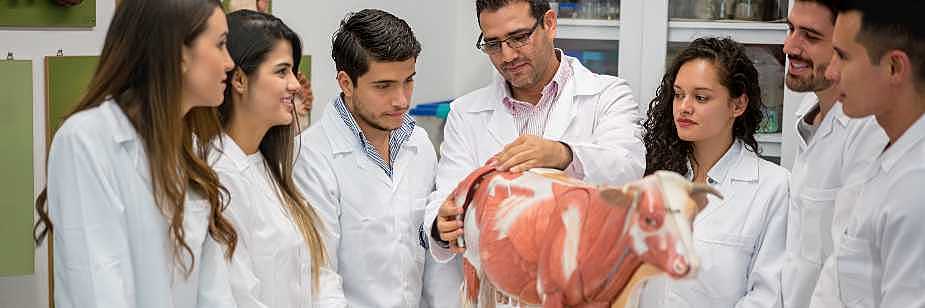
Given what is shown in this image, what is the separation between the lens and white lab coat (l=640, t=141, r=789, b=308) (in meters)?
2.16

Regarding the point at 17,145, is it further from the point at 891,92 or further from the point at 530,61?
the point at 891,92

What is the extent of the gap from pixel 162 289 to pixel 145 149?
212mm

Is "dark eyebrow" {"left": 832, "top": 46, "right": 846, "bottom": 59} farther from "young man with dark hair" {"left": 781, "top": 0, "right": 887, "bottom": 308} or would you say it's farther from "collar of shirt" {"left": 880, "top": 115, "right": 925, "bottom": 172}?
"young man with dark hair" {"left": 781, "top": 0, "right": 887, "bottom": 308}

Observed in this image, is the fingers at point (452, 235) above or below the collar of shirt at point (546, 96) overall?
below

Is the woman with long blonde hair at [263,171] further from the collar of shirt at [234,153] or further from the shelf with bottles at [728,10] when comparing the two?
the shelf with bottles at [728,10]

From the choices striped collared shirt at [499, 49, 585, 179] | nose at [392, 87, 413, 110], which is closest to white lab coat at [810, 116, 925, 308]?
striped collared shirt at [499, 49, 585, 179]

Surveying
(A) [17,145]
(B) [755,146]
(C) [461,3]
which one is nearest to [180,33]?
(A) [17,145]

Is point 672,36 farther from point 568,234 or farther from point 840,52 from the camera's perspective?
point 568,234

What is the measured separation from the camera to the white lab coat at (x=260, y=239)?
1.79 m

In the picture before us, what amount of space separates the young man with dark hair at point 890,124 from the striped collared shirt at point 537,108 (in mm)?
723

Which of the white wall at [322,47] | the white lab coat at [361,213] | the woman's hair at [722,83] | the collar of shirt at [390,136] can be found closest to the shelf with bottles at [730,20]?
the white wall at [322,47]

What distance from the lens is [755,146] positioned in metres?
2.38

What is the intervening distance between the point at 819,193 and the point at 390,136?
0.86m

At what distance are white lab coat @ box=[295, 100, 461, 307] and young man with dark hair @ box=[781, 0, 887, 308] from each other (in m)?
0.75
